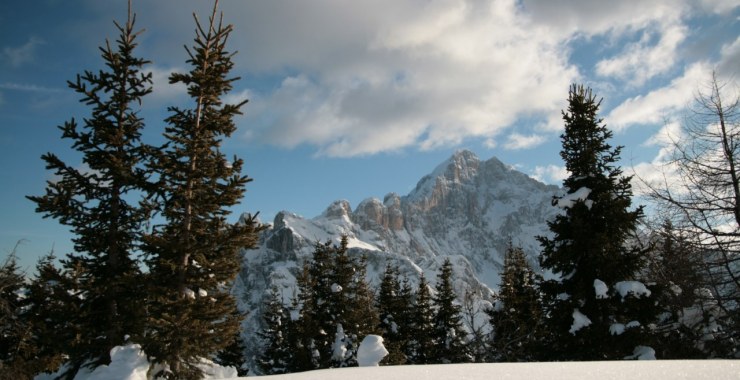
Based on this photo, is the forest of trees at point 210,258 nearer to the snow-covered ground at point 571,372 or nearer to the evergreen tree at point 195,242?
the evergreen tree at point 195,242

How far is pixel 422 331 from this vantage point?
1048 inches

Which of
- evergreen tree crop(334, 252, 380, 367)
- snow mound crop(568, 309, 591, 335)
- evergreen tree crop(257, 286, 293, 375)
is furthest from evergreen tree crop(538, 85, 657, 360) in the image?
evergreen tree crop(257, 286, 293, 375)

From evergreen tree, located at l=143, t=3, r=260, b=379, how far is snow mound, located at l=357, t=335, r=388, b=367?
265 centimetres

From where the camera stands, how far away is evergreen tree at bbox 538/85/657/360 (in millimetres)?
11273

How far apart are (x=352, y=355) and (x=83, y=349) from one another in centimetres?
1489

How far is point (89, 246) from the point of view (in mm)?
9891

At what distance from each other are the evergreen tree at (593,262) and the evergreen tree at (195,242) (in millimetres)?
9557

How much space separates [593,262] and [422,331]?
16456 mm

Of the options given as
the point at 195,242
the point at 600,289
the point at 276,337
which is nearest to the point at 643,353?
the point at 600,289

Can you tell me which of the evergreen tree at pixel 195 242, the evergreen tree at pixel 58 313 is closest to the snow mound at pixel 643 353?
the evergreen tree at pixel 195 242

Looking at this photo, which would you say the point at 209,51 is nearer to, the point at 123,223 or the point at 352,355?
the point at 123,223

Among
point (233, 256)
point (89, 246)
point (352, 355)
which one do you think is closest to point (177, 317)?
point (233, 256)

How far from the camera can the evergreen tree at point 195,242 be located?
769 centimetres

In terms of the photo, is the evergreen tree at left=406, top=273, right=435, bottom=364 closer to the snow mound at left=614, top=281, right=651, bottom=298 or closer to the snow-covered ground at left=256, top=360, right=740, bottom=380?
the snow mound at left=614, top=281, right=651, bottom=298
